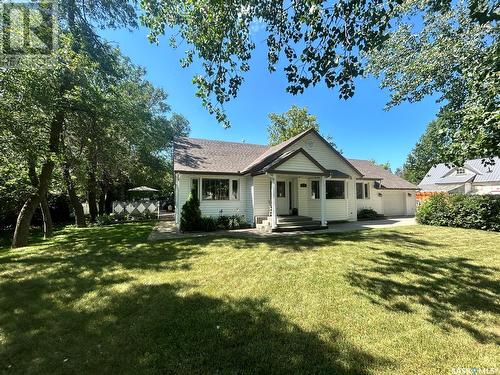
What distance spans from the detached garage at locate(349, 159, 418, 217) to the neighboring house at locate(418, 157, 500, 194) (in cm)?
1385

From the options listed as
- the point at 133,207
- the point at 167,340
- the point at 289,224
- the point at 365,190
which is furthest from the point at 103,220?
the point at 365,190

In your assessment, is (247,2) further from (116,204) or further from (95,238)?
(116,204)

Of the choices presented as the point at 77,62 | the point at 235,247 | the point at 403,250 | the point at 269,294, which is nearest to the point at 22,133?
the point at 77,62

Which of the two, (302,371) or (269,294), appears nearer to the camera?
(302,371)

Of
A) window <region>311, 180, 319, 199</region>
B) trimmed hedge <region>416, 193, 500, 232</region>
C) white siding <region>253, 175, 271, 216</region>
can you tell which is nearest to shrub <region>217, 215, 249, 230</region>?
white siding <region>253, 175, 271, 216</region>

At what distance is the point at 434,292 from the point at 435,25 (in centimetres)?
1253

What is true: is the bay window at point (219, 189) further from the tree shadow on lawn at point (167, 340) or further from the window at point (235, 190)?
the tree shadow on lawn at point (167, 340)

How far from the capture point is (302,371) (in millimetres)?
2842

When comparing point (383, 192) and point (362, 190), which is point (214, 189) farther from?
point (383, 192)

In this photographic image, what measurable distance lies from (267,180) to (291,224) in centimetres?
314

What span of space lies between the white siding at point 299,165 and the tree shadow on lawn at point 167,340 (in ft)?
29.6

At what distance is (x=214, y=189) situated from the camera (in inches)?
555

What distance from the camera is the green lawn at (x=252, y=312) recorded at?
3049mm

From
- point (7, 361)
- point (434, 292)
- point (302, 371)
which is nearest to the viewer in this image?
point (302, 371)
